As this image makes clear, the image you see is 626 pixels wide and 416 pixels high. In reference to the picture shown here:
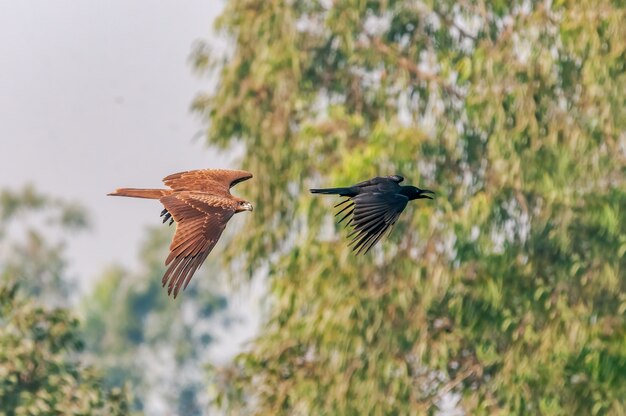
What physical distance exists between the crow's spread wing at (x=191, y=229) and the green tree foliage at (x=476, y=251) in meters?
5.48

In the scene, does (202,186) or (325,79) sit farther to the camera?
(325,79)

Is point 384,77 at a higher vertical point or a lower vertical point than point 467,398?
higher

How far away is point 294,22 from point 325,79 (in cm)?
89

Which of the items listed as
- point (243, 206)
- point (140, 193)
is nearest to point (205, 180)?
point (243, 206)

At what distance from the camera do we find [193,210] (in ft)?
47.1

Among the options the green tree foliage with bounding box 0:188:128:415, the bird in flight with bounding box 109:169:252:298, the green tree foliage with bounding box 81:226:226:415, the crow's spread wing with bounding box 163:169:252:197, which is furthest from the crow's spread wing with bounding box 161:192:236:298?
the green tree foliage with bounding box 81:226:226:415

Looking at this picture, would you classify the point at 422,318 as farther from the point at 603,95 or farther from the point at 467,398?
the point at 603,95

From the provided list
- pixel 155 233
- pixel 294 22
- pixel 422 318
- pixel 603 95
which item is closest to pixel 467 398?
pixel 422 318

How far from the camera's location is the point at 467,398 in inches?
822

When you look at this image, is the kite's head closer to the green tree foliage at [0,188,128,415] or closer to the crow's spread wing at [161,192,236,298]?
the crow's spread wing at [161,192,236,298]

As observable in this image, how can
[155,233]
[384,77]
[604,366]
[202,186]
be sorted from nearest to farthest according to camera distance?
1. [202,186]
2. [604,366]
3. [384,77]
4. [155,233]

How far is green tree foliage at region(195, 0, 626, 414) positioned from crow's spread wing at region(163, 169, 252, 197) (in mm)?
3646

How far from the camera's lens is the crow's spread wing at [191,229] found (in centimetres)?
1298

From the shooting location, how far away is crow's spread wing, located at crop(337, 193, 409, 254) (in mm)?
14289
